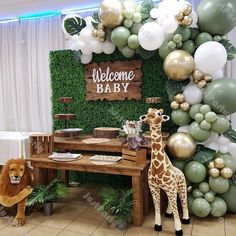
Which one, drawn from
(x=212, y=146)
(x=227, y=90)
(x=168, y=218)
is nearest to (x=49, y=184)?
(x=168, y=218)

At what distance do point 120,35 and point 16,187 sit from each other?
2022 mm

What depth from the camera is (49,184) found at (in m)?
3.05

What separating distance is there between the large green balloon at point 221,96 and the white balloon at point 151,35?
71 cm

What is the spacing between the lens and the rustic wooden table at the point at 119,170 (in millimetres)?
2604

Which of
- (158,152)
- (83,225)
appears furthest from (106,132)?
(83,225)

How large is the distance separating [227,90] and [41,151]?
2157 mm

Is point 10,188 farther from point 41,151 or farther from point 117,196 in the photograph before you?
point 117,196

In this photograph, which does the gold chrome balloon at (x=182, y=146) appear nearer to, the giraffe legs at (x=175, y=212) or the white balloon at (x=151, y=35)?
the giraffe legs at (x=175, y=212)

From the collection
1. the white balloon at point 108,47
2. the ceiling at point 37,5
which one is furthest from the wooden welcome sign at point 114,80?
the ceiling at point 37,5

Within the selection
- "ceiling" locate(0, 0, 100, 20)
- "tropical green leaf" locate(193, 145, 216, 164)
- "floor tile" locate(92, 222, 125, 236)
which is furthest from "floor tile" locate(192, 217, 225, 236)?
"ceiling" locate(0, 0, 100, 20)

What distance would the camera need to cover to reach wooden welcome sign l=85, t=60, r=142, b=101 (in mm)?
3404

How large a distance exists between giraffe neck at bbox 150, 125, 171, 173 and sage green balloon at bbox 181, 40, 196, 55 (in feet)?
3.13

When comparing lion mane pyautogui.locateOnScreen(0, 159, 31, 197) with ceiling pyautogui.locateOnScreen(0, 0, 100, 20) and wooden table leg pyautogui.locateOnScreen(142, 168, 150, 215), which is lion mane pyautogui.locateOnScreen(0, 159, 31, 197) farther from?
ceiling pyautogui.locateOnScreen(0, 0, 100, 20)

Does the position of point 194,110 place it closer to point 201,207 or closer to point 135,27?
point 201,207
